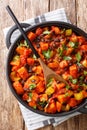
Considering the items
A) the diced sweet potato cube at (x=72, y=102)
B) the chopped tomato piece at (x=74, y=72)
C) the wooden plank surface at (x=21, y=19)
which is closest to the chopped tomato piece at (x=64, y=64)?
the chopped tomato piece at (x=74, y=72)

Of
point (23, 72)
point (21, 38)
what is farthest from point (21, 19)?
point (23, 72)

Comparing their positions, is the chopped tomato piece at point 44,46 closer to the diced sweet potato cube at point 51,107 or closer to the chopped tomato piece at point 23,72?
the chopped tomato piece at point 23,72

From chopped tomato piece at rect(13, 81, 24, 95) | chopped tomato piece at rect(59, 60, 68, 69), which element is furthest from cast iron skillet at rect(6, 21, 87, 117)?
chopped tomato piece at rect(59, 60, 68, 69)

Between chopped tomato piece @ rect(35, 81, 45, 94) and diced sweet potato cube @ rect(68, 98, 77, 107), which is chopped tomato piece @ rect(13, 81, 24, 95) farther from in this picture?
diced sweet potato cube @ rect(68, 98, 77, 107)

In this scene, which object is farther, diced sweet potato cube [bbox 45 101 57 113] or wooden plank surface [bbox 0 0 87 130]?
wooden plank surface [bbox 0 0 87 130]

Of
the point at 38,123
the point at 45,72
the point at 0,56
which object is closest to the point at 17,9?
the point at 0,56

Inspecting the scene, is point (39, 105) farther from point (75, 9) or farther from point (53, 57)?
point (75, 9)

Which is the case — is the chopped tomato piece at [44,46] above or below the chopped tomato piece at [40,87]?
above

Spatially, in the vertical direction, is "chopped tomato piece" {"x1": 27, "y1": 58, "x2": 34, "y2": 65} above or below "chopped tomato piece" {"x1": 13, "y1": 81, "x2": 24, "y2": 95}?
above
